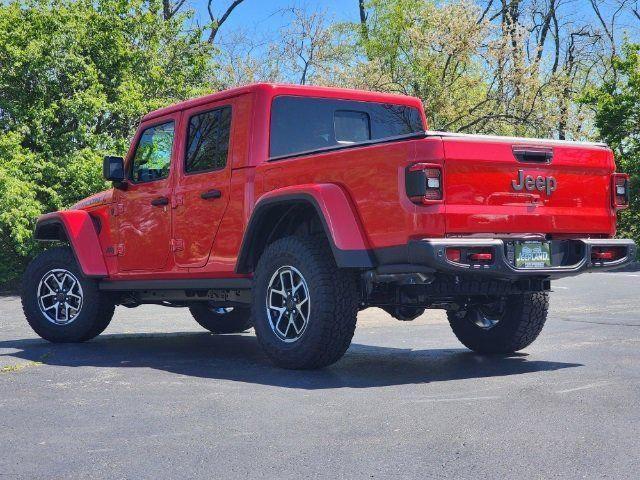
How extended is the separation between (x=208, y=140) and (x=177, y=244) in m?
0.93

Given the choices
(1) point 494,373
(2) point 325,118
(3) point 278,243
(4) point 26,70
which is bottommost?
(1) point 494,373

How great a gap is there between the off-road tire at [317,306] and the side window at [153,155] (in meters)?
1.99

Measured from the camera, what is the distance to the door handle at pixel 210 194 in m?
7.81

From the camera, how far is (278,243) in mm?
7148

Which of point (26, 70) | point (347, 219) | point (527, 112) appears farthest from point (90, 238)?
point (527, 112)

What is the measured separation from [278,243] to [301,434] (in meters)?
2.54

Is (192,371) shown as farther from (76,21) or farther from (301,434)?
(76,21)

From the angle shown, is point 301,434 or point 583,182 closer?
point 301,434

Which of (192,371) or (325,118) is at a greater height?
(325,118)

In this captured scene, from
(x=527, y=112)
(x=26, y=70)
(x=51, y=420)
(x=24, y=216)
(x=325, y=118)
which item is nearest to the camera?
(x=51, y=420)

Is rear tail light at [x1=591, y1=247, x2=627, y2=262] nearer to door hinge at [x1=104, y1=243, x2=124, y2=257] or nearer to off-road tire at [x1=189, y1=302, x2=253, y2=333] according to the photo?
door hinge at [x1=104, y1=243, x2=124, y2=257]

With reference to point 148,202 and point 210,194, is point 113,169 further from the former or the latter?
point 210,194

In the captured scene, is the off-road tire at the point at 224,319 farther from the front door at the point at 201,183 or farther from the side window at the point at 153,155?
the front door at the point at 201,183

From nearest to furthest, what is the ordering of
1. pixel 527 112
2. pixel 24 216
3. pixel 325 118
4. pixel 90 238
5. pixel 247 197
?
pixel 247 197
pixel 325 118
pixel 90 238
pixel 24 216
pixel 527 112
